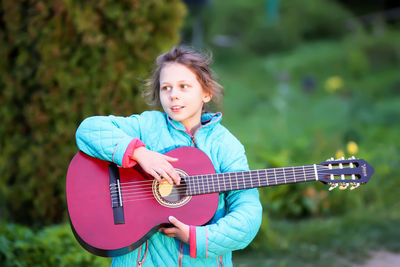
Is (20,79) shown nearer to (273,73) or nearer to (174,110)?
(174,110)

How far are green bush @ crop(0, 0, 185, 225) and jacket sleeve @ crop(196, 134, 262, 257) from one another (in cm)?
212

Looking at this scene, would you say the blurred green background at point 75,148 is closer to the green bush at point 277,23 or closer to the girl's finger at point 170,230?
the girl's finger at point 170,230

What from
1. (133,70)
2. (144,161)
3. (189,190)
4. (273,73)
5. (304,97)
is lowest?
(189,190)

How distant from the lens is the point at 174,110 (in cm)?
225

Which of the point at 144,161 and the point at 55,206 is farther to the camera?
the point at 55,206

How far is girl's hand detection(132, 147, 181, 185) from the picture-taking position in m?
2.04

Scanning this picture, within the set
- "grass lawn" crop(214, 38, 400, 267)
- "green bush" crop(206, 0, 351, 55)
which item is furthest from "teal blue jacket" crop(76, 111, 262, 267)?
"green bush" crop(206, 0, 351, 55)

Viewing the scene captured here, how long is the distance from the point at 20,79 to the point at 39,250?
177 cm

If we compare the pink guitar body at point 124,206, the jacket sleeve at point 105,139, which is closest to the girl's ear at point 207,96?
the pink guitar body at point 124,206

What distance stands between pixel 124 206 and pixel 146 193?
126 millimetres

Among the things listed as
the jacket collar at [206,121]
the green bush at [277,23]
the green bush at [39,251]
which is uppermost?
the green bush at [277,23]

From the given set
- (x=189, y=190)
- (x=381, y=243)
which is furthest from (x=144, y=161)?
(x=381, y=243)

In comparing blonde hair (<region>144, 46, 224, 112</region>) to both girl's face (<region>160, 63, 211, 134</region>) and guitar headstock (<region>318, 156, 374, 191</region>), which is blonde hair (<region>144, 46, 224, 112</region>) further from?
guitar headstock (<region>318, 156, 374, 191</region>)

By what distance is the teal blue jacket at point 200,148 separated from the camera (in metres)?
1.99
